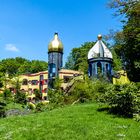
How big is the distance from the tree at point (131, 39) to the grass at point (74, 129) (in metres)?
9.26

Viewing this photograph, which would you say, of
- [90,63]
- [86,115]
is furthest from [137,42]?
[90,63]

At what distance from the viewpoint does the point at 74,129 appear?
560 inches

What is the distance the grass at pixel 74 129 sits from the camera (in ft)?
43.3

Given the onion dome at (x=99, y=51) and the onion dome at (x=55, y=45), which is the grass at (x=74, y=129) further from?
the onion dome at (x=55, y=45)

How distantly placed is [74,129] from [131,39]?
42.4 feet

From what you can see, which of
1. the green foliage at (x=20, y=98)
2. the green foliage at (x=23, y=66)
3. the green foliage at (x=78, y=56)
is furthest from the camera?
the green foliage at (x=23, y=66)

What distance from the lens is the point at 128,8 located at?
81.8ft

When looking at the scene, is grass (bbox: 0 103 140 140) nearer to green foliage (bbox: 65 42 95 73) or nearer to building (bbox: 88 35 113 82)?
building (bbox: 88 35 113 82)

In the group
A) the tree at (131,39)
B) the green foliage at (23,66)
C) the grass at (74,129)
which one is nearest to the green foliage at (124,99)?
the grass at (74,129)

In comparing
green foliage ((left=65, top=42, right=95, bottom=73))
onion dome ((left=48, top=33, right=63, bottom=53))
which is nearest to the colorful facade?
green foliage ((left=65, top=42, right=95, bottom=73))

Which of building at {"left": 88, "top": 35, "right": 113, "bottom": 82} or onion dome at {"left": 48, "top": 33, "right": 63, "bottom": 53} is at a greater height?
onion dome at {"left": 48, "top": 33, "right": 63, "bottom": 53}

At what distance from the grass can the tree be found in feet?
30.4

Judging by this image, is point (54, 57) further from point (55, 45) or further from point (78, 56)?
point (78, 56)

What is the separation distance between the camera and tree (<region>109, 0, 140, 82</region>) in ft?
79.9
